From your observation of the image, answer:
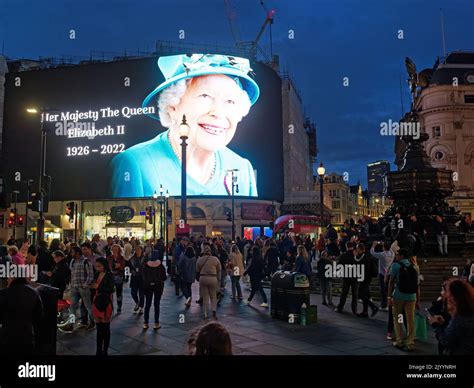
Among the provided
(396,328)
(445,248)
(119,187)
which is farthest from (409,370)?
(119,187)

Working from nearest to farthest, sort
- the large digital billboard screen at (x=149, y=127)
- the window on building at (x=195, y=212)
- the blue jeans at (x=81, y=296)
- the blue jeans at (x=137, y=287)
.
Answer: the blue jeans at (x=81, y=296) → the blue jeans at (x=137, y=287) → the large digital billboard screen at (x=149, y=127) → the window on building at (x=195, y=212)

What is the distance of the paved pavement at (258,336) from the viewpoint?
836cm

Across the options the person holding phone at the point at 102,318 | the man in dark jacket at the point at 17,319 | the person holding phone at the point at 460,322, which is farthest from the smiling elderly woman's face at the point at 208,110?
the person holding phone at the point at 460,322

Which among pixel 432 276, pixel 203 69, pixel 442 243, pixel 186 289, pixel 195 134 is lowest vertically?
pixel 186 289

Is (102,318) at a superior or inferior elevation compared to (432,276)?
superior

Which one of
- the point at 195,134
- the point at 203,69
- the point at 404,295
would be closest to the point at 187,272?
the point at 404,295

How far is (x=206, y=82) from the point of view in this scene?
53.8 meters

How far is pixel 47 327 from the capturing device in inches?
284

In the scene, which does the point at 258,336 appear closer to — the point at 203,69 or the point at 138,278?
the point at 138,278

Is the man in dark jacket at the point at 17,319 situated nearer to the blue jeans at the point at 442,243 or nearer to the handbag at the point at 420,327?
the handbag at the point at 420,327

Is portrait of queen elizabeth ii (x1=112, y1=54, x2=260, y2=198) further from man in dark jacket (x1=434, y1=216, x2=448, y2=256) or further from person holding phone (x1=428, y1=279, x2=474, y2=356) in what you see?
person holding phone (x1=428, y1=279, x2=474, y2=356)

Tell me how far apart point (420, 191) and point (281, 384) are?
565 inches

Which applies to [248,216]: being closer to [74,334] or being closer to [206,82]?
[206,82]

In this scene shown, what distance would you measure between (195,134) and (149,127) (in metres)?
6.16
